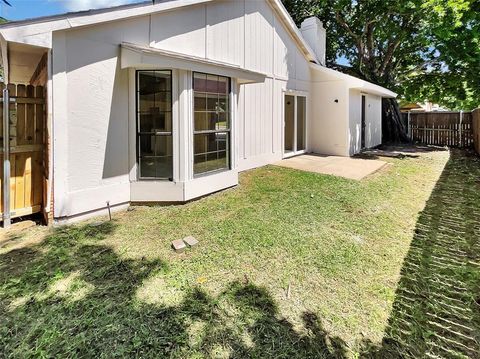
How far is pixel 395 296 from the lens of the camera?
3332mm

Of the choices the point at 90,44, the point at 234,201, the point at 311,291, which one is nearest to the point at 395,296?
the point at 311,291

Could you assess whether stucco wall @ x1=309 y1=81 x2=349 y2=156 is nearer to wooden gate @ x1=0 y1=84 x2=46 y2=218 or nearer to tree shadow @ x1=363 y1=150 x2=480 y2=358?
tree shadow @ x1=363 y1=150 x2=480 y2=358

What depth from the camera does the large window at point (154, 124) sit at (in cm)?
579

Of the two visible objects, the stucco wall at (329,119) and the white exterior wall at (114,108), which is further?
the stucco wall at (329,119)

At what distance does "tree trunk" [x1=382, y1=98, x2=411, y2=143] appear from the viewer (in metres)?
18.6

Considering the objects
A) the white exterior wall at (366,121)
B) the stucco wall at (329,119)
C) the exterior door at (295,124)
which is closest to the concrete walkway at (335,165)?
the exterior door at (295,124)

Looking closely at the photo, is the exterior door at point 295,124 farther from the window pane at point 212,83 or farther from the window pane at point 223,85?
the window pane at point 212,83

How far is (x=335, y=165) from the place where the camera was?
10.0 m

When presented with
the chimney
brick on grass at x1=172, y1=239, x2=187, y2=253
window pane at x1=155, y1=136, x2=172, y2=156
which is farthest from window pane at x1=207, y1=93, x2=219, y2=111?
the chimney

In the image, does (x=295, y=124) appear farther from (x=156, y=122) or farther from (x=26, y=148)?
(x=26, y=148)

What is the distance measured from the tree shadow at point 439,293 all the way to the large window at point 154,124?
4.35 meters

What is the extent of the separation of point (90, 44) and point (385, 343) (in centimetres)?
571

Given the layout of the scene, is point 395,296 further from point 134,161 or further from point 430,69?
point 430,69

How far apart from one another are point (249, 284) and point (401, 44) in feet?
62.5
